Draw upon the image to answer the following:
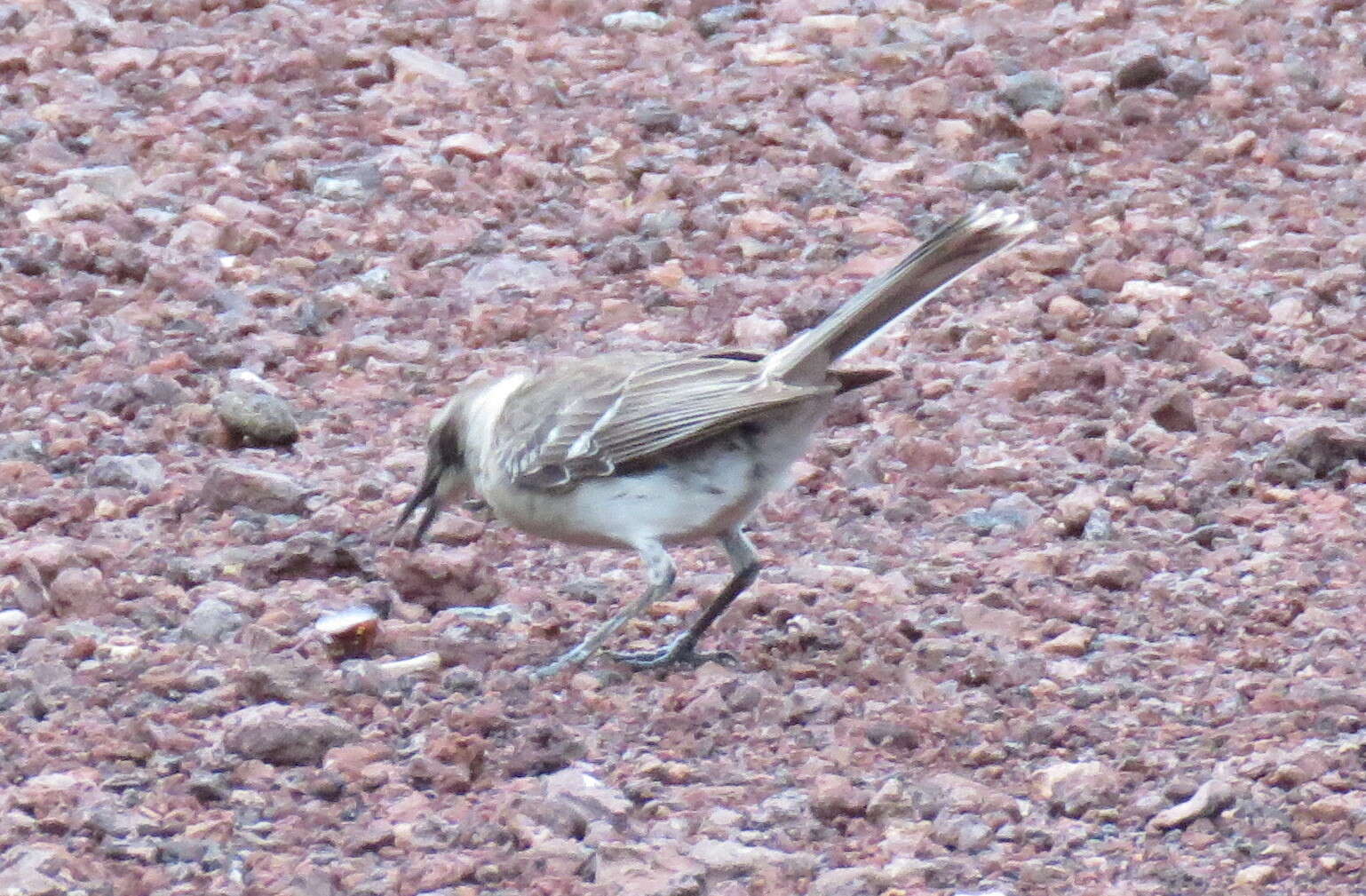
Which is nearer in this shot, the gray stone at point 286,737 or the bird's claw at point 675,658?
the gray stone at point 286,737

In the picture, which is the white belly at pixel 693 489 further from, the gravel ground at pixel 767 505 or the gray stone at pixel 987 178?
the gray stone at pixel 987 178

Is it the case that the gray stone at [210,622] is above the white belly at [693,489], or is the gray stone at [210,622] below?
below

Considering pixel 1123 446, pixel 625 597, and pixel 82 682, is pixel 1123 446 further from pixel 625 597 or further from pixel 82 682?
→ pixel 82 682

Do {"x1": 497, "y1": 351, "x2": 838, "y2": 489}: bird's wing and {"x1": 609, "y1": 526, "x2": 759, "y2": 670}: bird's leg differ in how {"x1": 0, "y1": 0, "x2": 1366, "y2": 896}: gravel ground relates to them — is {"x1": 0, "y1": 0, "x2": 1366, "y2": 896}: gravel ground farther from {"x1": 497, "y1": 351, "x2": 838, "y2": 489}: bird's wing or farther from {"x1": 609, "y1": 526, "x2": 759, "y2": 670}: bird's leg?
{"x1": 497, "y1": 351, "x2": 838, "y2": 489}: bird's wing

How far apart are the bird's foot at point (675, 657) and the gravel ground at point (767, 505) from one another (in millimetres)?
116

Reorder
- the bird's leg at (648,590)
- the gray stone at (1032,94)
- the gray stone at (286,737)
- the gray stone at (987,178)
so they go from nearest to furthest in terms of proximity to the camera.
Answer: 1. the gray stone at (286,737)
2. the bird's leg at (648,590)
3. the gray stone at (987,178)
4. the gray stone at (1032,94)

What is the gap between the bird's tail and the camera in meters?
6.97

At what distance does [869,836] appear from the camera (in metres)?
5.81

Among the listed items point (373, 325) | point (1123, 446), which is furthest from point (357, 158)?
point (1123, 446)

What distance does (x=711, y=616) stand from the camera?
7.14 metres

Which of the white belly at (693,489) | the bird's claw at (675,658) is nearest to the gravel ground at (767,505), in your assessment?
the bird's claw at (675,658)

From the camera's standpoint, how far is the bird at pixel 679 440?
698cm

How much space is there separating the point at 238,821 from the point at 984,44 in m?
6.86

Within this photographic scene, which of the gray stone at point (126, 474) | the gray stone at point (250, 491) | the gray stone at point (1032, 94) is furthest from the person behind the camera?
the gray stone at point (1032, 94)
